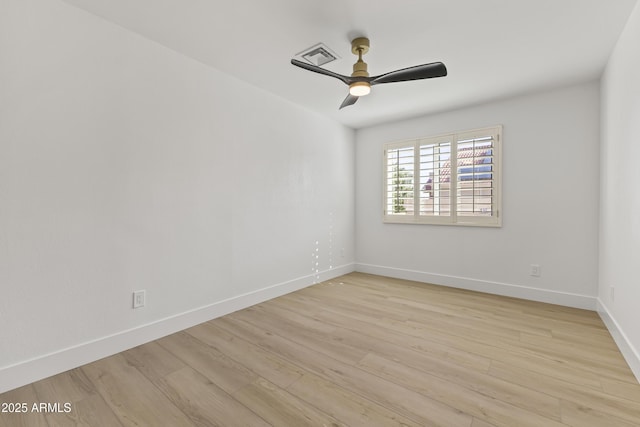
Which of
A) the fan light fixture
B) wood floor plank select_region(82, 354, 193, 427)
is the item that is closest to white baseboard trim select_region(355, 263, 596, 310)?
the fan light fixture

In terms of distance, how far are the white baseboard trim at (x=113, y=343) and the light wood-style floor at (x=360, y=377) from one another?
65mm

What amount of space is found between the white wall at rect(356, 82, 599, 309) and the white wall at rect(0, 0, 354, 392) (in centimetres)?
237

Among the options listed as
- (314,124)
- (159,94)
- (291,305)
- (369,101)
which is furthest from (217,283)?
(369,101)

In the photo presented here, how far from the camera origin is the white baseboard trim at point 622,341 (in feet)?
5.95

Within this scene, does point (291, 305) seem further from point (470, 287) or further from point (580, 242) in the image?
point (580, 242)

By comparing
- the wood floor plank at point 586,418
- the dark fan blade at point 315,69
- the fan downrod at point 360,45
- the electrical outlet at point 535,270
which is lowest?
the wood floor plank at point 586,418

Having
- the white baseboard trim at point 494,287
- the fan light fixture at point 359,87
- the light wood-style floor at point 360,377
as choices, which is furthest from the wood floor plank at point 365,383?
the white baseboard trim at point 494,287

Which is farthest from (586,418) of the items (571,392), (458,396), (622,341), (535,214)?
(535,214)

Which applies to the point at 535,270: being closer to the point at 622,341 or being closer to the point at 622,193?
the point at 622,341

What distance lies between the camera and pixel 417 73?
211cm

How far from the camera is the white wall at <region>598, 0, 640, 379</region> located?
6.13 ft

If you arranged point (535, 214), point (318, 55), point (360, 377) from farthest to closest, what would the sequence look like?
point (535, 214) → point (318, 55) → point (360, 377)

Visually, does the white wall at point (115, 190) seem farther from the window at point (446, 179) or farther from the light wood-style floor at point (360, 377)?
the window at point (446, 179)

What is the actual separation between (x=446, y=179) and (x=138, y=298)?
372 centimetres
